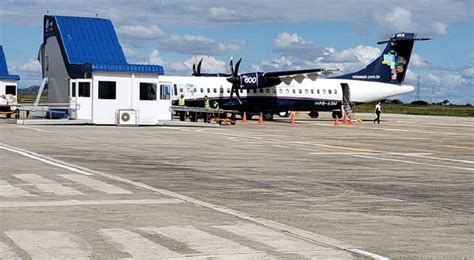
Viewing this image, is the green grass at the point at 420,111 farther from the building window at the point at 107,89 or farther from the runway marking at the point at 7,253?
the runway marking at the point at 7,253

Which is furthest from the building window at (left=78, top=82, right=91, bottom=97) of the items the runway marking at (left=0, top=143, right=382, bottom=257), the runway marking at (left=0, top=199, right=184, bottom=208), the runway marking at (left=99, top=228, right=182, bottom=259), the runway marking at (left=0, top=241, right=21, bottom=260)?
the runway marking at (left=0, top=241, right=21, bottom=260)

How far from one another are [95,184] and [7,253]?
6.11 meters

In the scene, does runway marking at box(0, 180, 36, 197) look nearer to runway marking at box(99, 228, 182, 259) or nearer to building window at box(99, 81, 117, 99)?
runway marking at box(99, 228, 182, 259)

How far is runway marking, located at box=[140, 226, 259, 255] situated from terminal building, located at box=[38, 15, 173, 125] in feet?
99.8

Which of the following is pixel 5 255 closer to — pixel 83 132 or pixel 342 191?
pixel 342 191

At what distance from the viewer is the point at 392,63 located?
58.3 metres

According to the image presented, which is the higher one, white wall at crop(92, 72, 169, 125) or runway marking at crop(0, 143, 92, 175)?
white wall at crop(92, 72, 169, 125)

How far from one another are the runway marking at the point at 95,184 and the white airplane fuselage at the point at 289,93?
33.9 meters

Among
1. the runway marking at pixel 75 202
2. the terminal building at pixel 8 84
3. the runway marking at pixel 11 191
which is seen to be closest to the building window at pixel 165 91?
the terminal building at pixel 8 84

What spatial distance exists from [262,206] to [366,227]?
2.18 metres

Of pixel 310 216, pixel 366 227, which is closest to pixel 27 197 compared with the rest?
pixel 310 216

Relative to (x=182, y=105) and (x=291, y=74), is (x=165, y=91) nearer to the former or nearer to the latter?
(x=182, y=105)

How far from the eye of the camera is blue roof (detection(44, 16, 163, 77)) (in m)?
40.5

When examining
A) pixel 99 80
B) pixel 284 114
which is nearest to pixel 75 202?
pixel 99 80
